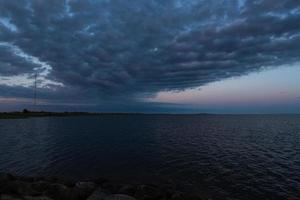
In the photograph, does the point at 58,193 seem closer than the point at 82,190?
Yes

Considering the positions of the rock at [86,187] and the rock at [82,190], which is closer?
the rock at [82,190]

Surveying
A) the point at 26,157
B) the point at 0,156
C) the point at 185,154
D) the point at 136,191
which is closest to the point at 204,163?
the point at 185,154

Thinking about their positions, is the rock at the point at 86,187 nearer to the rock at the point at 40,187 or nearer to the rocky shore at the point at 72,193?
the rocky shore at the point at 72,193

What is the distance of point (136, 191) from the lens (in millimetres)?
16391

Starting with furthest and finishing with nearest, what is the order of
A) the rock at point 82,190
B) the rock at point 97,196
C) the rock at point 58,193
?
the rock at point 82,190, the rock at point 58,193, the rock at point 97,196

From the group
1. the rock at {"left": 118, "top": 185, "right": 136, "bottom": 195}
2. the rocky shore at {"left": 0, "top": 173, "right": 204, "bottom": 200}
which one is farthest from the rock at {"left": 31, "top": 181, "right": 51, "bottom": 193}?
the rock at {"left": 118, "top": 185, "right": 136, "bottom": 195}

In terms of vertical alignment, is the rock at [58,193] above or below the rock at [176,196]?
above

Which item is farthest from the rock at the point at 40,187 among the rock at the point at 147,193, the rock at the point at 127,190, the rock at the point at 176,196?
the rock at the point at 176,196

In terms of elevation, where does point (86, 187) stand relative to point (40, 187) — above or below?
below

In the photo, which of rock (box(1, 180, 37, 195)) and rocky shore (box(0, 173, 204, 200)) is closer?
rocky shore (box(0, 173, 204, 200))

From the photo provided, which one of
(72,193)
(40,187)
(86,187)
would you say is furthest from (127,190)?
(40,187)

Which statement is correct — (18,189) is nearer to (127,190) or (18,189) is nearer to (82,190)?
(82,190)

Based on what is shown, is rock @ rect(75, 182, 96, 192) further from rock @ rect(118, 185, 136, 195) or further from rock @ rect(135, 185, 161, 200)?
rock @ rect(135, 185, 161, 200)

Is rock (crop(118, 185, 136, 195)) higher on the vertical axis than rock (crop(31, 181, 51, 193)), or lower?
lower
